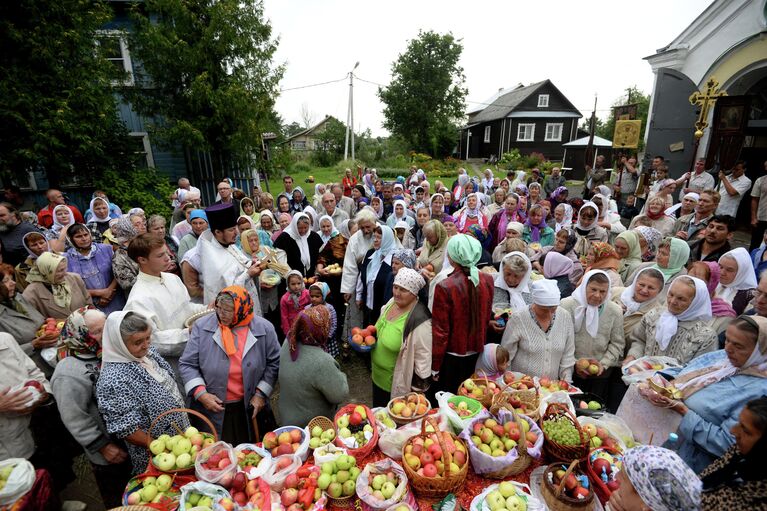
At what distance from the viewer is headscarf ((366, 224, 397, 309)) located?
5645 millimetres

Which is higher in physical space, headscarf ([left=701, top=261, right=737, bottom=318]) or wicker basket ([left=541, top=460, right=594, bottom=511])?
headscarf ([left=701, top=261, right=737, bottom=318])

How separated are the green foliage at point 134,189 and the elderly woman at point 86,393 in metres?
10.2

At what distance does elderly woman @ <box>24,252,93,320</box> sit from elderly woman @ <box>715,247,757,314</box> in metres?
7.77

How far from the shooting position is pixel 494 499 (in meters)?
2.26

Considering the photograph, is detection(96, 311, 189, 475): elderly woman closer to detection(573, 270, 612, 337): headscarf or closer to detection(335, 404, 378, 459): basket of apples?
detection(335, 404, 378, 459): basket of apples

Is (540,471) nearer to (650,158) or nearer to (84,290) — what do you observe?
(84,290)

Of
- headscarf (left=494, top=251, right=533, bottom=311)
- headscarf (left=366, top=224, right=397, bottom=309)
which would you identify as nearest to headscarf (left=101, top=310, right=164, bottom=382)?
headscarf (left=366, top=224, right=397, bottom=309)

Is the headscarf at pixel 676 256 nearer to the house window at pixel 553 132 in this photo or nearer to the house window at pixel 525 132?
the house window at pixel 525 132

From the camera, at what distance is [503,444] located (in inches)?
104

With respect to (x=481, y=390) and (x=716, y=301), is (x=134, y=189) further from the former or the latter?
(x=716, y=301)

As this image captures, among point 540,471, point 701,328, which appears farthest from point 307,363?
point 701,328

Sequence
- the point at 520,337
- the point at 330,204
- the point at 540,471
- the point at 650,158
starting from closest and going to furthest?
the point at 540,471
the point at 520,337
the point at 330,204
the point at 650,158

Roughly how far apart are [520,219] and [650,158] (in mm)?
9348

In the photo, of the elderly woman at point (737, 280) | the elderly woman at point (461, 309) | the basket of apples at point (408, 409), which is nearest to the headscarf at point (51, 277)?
the basket of apples at point (408, 409)
